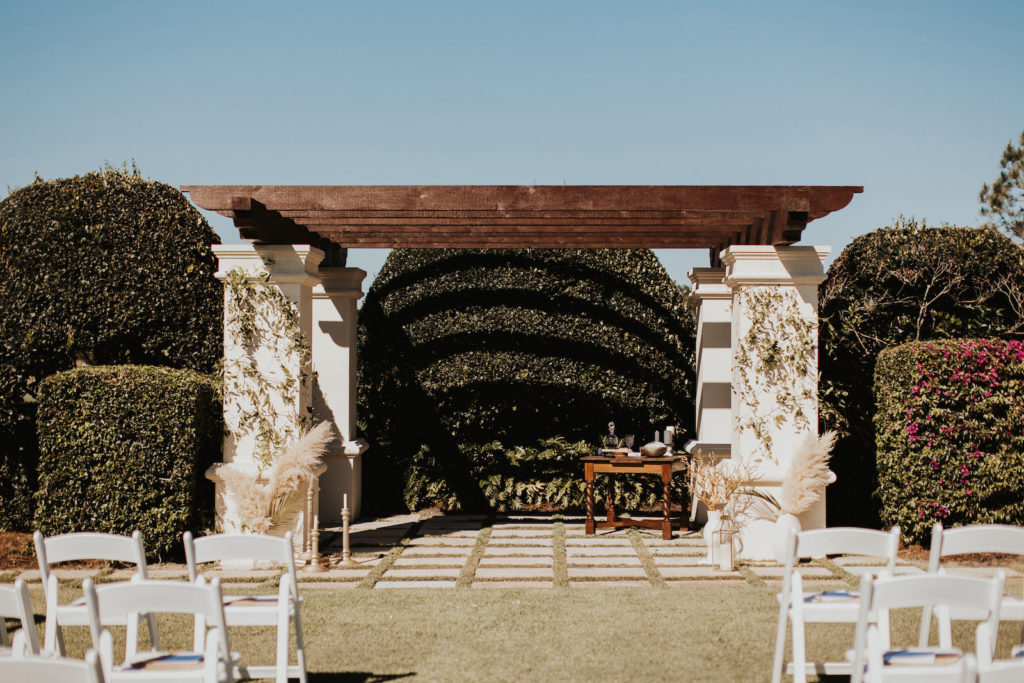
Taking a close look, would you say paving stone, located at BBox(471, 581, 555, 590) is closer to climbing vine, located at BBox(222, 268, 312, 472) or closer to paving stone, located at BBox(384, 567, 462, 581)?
paving stone, located at BBox(384, 567, 462, 581)

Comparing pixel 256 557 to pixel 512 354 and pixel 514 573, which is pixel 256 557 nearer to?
pixel 514 573

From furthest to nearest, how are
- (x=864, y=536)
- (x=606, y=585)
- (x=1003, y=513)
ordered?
(x=1003, y=513) → (x=606, y=585) → (x=864, y=536)

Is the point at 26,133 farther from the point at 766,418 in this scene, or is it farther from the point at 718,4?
the point at 766,418

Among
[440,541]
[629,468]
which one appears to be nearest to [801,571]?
[629,468]

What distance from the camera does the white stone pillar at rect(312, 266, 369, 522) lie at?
31.6 ft

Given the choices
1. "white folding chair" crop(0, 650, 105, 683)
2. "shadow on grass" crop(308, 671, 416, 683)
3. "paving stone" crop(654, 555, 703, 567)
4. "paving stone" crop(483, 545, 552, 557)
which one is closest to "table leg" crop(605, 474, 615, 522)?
Answer: "paving stone" crop(483, 545, 552, 557)

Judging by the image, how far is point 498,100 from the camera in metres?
9.42

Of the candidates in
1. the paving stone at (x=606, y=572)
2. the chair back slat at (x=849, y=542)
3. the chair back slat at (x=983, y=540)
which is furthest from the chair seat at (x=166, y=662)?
the paving stone at (x=606, y=572)

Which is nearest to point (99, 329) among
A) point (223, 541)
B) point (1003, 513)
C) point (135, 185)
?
point (135, 185)

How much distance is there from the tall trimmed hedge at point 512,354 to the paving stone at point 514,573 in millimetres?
3241

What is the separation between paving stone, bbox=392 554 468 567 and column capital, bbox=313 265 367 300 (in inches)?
130

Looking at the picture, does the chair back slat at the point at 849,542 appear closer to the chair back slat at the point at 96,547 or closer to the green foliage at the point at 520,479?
the chair back slat at the point at 96,547

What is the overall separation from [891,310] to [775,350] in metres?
1.90

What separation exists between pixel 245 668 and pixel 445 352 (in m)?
6.25
